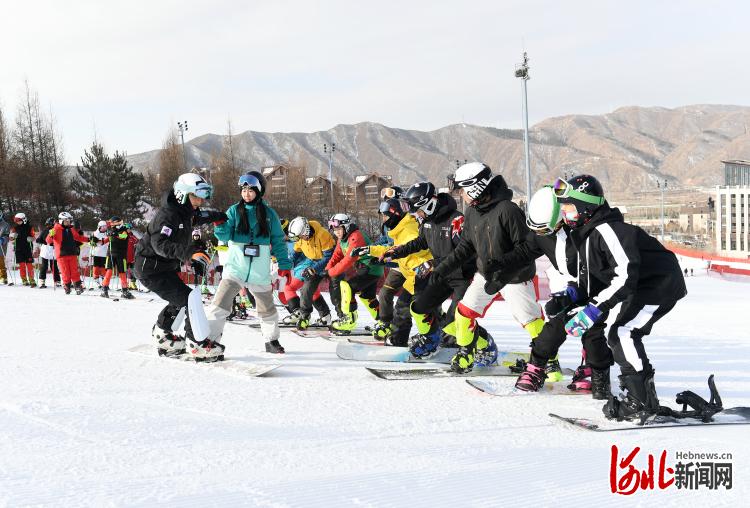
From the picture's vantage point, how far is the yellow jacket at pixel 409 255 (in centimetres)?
709

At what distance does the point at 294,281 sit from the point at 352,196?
104844mm

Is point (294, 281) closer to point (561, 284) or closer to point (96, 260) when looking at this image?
point (561, 284)

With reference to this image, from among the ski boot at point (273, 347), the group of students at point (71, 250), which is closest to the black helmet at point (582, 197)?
the ski boot at point (273, 347)

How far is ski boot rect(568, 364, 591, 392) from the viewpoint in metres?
4.91

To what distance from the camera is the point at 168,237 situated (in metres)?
5.86

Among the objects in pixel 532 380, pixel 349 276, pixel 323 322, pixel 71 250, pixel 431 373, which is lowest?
pixel 323 322

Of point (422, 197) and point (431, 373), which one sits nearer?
point (431, 373)

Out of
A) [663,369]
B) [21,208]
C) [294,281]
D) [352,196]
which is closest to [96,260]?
[294,281]

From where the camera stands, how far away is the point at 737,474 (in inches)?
123

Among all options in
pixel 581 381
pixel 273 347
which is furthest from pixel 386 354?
pixel 581 381

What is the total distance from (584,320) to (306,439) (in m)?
1.87

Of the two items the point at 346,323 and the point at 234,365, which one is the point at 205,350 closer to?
the point at 234,365

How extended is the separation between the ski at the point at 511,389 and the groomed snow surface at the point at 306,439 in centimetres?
8

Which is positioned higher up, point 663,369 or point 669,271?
point 669,271
